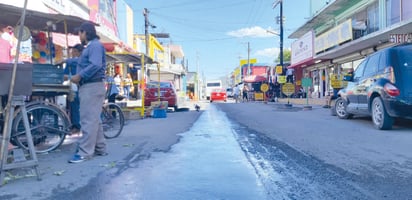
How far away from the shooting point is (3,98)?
5.57m

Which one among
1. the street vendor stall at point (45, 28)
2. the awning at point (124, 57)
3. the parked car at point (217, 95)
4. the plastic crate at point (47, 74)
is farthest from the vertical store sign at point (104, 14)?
the parked car at point (217, 95)

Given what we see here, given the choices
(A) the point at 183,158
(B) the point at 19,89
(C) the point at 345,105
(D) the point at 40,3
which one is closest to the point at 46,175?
(B) the point at 19,89

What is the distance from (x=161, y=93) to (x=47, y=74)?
31.2ft

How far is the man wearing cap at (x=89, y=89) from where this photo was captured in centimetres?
491

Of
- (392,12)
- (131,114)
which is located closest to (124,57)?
(131,114)

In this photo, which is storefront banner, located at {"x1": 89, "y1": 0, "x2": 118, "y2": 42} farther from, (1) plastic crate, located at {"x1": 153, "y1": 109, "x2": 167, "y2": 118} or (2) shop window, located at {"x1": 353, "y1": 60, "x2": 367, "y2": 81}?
(2) shop window, located at {"x1": 353, "y1": 60, "x2": 367, "y2": 81}

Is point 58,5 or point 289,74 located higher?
point 58,5

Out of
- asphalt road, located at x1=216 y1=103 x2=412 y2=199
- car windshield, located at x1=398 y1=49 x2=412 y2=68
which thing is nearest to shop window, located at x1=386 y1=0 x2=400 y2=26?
car windshield, located at x1=398 y1=49 x2=412 y2=68

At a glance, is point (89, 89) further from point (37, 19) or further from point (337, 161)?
point (337, 161)

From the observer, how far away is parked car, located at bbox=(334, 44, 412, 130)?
7.18m

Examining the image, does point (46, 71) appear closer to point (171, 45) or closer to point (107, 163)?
point (107, 163)

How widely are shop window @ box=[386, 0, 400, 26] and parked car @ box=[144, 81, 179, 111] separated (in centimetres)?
1063

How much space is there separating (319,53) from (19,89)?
20520 millimetres

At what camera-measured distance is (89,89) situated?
197 inches
